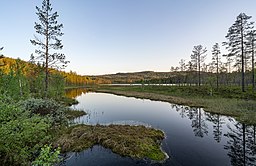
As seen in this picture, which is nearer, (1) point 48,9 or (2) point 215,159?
(2) point 215,159

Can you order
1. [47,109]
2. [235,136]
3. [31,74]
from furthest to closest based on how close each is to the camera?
[31,74], [47,109], [235,136]

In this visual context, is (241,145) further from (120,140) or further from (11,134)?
(11,134)

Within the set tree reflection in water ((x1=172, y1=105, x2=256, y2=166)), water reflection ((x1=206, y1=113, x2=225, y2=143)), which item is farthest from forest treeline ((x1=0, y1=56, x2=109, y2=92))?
water reflection ((x1=206, y1=113, x2=225, y2=143))

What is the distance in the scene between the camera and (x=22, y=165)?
7.38m

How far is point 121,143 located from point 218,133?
9.30 meters

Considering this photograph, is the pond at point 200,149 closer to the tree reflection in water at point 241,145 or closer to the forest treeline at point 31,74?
the tree reflection in water at point 241,145

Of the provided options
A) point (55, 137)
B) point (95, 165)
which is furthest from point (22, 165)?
point (55, 137)

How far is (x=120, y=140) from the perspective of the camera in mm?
11836

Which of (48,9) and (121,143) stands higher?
(48,9)

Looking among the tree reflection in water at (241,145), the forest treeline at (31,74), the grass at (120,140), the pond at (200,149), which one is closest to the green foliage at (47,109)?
the grass at (120,140)

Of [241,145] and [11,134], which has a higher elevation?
[11,134]

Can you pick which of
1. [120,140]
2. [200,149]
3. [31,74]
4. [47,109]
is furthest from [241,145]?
[31,74]

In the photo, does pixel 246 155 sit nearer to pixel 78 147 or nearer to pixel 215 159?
pixel 215 159

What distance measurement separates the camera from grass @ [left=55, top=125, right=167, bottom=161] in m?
10.4
